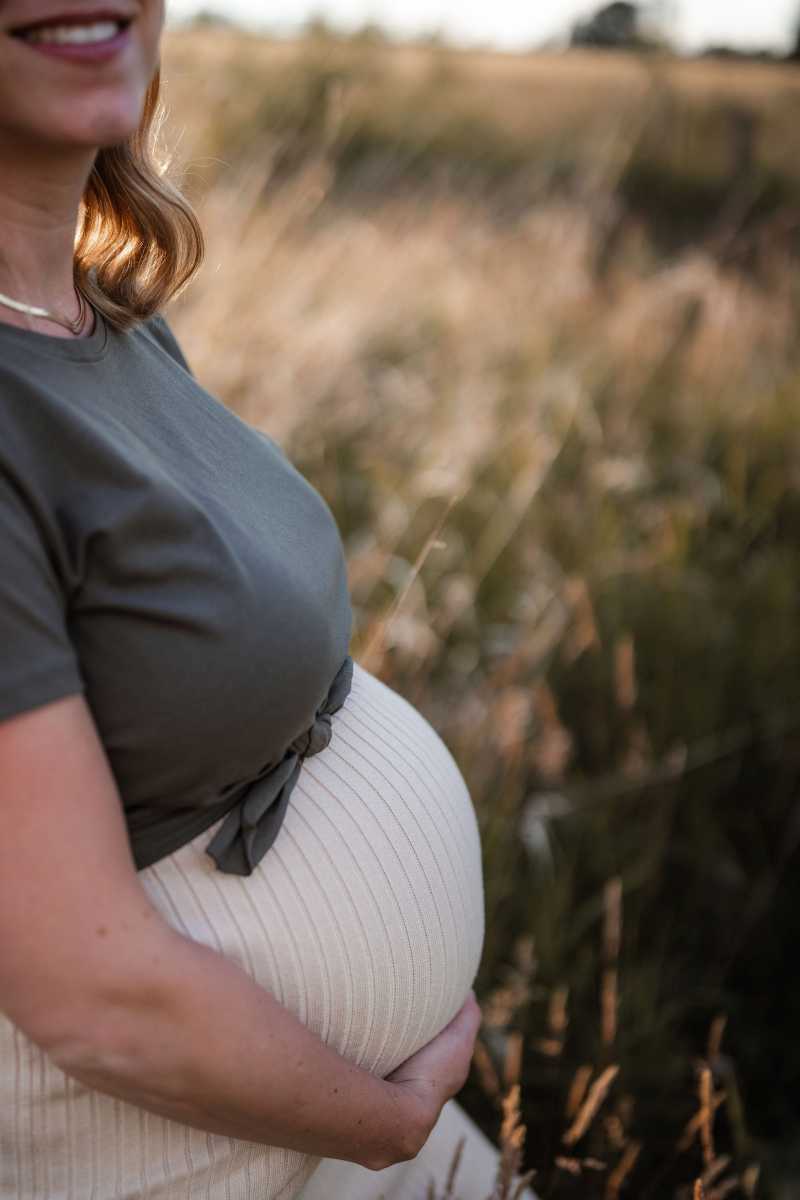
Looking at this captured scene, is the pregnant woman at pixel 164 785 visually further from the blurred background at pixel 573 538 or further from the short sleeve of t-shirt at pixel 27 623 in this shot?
the blurred background at pixel 573 538

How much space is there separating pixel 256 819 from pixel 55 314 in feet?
1.78

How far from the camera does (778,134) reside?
8.90 meters

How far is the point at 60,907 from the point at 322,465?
Result: 2.91m

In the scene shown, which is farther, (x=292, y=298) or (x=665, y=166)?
(x=665, y=166)

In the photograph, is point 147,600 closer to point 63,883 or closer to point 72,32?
point 63,883

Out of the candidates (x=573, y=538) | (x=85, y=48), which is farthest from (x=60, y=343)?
(x=573, y=538)

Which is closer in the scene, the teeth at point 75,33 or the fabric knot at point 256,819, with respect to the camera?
the teeth at point 75,33

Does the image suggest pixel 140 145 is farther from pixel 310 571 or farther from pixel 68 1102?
pixel 68 1102

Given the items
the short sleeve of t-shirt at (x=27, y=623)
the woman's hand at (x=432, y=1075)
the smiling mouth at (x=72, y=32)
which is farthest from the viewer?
the woman's hand at (x=432, y=1075)

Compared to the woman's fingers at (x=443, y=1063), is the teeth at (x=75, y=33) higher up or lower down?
higher up

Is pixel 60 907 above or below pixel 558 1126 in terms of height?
above

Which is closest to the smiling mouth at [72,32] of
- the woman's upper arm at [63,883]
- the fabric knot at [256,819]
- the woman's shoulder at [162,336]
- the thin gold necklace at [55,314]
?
the thin gold necklace at [55,314]

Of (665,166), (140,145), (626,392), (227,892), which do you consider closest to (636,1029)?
(227,892)

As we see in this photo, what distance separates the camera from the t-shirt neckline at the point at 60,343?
3.13 ft
